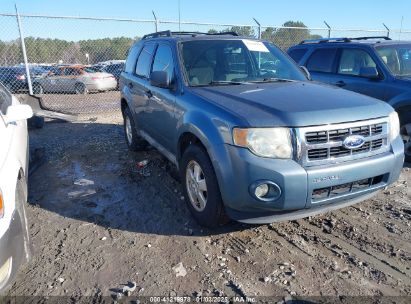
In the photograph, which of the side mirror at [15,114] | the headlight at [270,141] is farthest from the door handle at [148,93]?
the headlight at [270,141]

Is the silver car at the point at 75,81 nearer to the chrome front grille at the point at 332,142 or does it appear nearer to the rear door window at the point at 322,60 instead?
the rear door window at the point at 322,60

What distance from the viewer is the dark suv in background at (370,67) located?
5.57m

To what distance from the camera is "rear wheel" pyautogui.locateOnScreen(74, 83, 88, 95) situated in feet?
53.1

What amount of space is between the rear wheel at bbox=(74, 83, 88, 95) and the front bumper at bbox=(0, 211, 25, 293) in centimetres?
1428

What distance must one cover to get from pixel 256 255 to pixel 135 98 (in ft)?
10.7

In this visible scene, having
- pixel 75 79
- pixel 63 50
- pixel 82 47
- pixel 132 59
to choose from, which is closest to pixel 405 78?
pixel 132 59

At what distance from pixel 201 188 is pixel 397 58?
4.48 m

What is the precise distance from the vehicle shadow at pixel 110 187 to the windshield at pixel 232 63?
1.51 metres

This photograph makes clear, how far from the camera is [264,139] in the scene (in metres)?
2.99

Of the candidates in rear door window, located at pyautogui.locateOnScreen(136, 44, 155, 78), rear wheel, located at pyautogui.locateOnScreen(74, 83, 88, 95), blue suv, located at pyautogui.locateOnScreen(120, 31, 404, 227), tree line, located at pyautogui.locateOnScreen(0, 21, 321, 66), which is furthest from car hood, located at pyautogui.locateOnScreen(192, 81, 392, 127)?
rear wheel, located at pyautogui.locateOnScreen(74, 83, 88, 95)

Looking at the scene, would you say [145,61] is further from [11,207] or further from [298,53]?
[298,53]

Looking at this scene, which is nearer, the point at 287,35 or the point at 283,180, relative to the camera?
the point at 283,180

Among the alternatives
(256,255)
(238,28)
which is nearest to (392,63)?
(256,255)

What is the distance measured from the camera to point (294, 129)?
2.99 m
